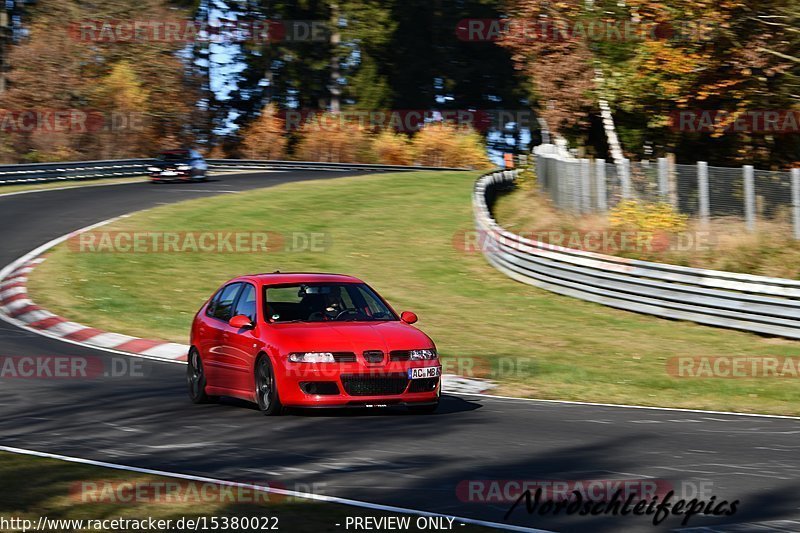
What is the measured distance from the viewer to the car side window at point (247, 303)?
1180 centimetres

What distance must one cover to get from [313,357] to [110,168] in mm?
35730

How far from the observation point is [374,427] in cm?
1032

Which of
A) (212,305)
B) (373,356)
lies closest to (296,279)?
(212,305)

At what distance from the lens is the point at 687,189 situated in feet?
75.2

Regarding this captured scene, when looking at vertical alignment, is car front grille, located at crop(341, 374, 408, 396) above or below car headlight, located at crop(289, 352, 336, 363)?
below

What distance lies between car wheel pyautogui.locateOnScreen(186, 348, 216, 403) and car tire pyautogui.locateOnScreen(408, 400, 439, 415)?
2.13 m

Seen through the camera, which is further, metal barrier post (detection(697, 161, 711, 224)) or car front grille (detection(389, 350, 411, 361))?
metal barrier post (detection(697, 161, 711, 224))

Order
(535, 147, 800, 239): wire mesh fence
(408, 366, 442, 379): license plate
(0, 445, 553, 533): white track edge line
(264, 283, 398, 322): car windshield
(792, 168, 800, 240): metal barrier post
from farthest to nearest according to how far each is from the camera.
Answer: (535, 147, 800, 239): wire mesh fence → (792, 168, 800, 240): metal barrier post → (264, 283, 398, 322): car windshield → (408, 366, 442, 379): license plate → (0, 445, 553, 533): white track edge line

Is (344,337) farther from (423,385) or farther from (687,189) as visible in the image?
(687,189)

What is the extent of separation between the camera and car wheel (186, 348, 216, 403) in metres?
12.1

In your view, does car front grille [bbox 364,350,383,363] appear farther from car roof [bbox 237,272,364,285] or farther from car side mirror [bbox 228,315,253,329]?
car roof [bbox 237,272,364,285]

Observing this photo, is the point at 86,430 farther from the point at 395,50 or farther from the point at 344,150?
the point at 395,50

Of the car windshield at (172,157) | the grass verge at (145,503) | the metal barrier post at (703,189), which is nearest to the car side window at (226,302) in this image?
the grass verge at (145,503)

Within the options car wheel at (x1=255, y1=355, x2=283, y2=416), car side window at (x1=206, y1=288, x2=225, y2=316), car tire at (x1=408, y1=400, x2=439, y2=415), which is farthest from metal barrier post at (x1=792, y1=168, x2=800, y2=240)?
car wheel at (x1=255, y1=355, x2=283, y2=416)
